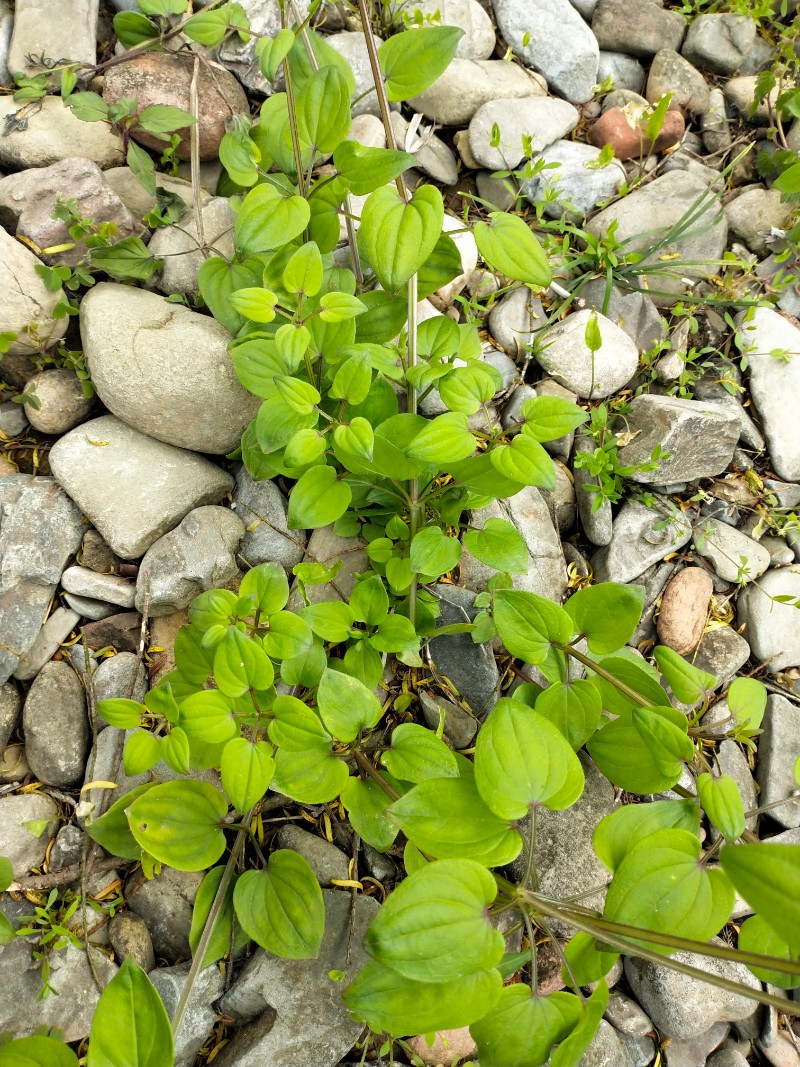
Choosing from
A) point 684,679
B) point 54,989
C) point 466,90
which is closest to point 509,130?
point 466,90

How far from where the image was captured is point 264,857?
179 cm

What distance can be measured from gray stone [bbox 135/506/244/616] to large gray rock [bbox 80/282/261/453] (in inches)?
9.6

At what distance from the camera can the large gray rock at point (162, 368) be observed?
76.9 inches

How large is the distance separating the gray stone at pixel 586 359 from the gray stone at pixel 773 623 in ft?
2.51

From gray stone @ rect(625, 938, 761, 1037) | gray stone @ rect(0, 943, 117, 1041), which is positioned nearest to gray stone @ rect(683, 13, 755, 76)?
gray stone @ rect(625, 938, 761, 1037)

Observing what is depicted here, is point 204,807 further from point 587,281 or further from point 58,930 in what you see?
point 587,281

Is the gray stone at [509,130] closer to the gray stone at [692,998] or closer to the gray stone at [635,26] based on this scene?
the gray stone at [635,26]

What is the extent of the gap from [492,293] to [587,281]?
353 millimetres

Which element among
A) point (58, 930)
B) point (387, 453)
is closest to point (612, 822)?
point (387, 453)

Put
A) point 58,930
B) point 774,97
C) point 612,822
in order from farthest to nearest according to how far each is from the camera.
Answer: point 774,97, point 58,930, point 612,822

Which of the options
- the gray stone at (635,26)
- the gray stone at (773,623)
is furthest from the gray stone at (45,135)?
the gray stone at (773,623)

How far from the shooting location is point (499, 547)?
171 centimetres

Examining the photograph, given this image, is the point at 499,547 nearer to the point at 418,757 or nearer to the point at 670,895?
the point at 418,757

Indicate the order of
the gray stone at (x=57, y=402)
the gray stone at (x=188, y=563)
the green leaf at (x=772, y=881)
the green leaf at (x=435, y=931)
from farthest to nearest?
the gray stone at (x=57, y=402) → the gray stone at (x=188, y=563) → the green leaf at (x=435, y=931) → the green leaf at (x=772, y=881)
